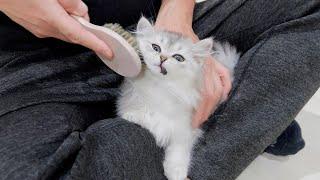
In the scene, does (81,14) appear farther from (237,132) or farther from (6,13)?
(237,132)

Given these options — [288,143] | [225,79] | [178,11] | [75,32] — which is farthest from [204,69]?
[288,143]

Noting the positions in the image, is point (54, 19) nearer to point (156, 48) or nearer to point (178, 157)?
point (156, 48)

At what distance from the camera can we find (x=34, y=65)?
102 centimetres

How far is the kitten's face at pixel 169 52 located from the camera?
3.09 ft

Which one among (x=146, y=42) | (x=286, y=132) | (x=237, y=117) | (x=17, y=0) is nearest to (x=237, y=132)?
(x=237, y=117)

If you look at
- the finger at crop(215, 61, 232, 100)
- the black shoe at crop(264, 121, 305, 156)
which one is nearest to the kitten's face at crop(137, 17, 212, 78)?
the finger at crop(215, 61, 232, 100)

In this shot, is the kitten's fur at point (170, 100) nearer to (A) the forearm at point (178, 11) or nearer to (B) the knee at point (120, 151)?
(B) the knee at point (120, 151)

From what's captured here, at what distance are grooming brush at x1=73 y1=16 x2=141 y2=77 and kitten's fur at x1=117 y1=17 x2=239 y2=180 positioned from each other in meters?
0.04

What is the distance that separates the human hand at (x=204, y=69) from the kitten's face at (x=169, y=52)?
0.24 feet

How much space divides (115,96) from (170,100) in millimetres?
140

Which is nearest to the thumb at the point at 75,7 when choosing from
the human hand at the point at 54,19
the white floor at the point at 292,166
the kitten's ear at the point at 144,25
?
the human hand at the point at 54,19

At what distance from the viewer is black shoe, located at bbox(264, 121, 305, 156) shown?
1.37m

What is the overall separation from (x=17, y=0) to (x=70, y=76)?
194 mm

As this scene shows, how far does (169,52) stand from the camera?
954 millimetres
